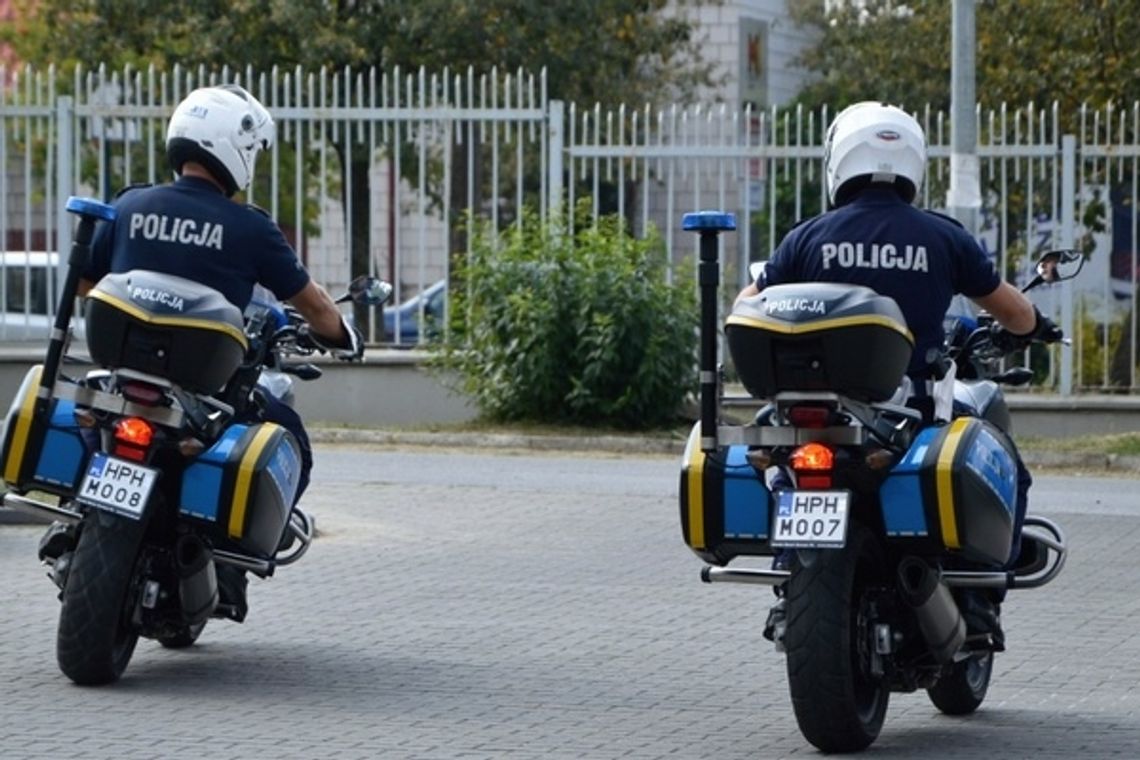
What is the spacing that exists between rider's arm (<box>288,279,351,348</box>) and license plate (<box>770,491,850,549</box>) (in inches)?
78.1

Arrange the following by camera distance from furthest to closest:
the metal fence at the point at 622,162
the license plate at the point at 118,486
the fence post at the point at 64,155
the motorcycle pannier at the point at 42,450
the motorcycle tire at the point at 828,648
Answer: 1. the fence post at the point at 64,155
2. the metal fence at the point at 622,162
3. the motorcycle pannier at the point at 42,450
4. the license plate at the point at 118,486
5. the motorcycle tire at the point at 828,648

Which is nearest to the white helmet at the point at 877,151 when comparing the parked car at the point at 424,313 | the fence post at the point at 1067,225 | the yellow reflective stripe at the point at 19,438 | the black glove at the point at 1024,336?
the black glove at the point at 1024,336

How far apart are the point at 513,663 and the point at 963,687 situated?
1.70 m

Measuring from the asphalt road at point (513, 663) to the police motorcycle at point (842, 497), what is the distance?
0.32 metres

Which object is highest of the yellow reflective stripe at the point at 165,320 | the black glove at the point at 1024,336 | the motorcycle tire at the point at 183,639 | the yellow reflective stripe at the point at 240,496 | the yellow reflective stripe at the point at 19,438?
the yellow reflective stripe at the point at 165,320

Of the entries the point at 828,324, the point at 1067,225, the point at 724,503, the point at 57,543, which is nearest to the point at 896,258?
the point at 828,324

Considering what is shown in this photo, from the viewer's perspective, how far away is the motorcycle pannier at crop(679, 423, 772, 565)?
698 centimetres

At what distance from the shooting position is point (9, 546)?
11578 millimetres

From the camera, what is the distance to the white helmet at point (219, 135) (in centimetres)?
801

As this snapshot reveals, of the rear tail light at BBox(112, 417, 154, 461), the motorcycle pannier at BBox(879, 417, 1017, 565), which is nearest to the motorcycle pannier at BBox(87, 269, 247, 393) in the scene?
the rear tail light at BBox(112, 417, 154, 461)

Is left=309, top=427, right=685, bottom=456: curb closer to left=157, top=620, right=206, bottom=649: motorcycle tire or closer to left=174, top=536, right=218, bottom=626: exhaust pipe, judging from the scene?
left=157, top=620, right=206, bottom=649: motorcycle tire

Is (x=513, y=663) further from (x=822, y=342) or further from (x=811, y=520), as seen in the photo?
(x=822, y=342)

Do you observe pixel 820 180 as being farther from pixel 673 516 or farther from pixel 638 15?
pixel 638 15

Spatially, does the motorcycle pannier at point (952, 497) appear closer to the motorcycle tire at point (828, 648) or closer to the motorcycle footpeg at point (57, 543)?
the motorcycle tire at point (828, 648)
